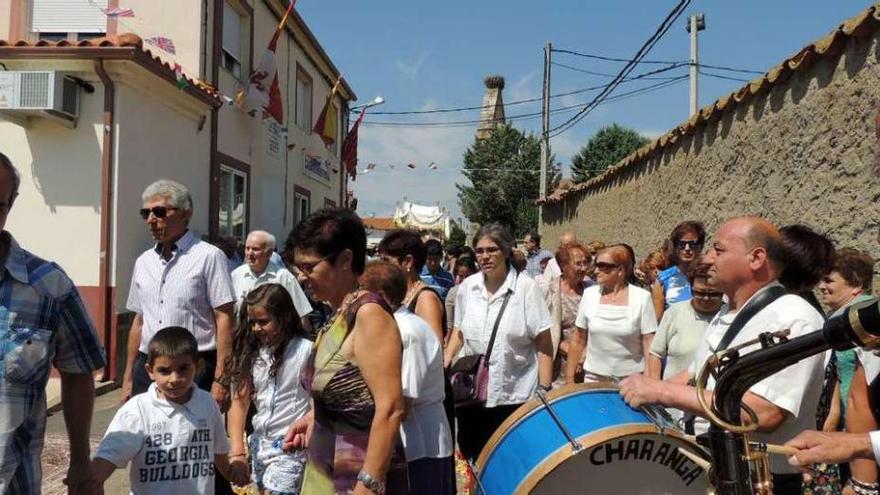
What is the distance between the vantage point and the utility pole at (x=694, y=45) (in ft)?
55.7

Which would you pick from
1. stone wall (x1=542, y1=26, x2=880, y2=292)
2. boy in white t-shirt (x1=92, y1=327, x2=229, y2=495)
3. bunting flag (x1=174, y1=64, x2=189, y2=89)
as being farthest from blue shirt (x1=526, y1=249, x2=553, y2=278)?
boy in white t-shirt (x1=92, y1=327, x2=229, y2=495)

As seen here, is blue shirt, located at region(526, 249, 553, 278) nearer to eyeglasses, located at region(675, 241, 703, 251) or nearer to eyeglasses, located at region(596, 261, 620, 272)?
eyeglasses, located at region(675, 241, 703, 251)

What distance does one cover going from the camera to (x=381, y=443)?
231cm

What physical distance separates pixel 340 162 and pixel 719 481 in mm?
19641

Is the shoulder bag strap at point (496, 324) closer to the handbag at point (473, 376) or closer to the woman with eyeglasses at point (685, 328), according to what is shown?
the handbag at point (473, 376)

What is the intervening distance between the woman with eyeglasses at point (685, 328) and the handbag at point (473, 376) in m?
0.95

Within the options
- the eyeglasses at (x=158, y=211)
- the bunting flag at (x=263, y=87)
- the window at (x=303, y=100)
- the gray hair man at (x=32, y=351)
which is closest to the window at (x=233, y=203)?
the bunting flag at (x=263, y=87)

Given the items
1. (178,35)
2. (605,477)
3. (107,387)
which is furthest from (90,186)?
(605,477)

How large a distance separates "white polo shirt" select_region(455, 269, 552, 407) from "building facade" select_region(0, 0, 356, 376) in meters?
5.20

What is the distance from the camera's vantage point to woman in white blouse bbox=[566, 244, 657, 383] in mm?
4777

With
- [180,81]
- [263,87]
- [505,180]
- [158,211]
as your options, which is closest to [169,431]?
[158,211]

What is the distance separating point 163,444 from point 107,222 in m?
5.68

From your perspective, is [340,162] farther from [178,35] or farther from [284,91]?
[178,35]

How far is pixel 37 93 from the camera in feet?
24.4
